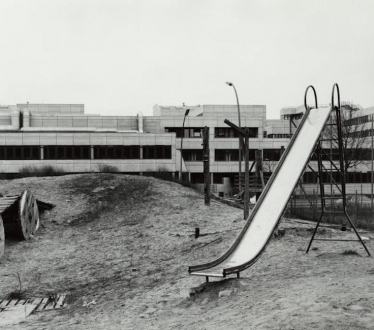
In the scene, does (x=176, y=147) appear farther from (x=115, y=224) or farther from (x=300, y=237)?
(x=300, y=237)

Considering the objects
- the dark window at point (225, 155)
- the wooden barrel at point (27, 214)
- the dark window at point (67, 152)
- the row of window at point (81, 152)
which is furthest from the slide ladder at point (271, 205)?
the dark window at point (225, 155)

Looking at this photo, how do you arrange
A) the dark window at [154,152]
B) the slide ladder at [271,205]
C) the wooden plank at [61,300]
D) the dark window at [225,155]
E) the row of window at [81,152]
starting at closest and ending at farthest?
the slide ladder at [271,205] → the wooden plank at [61,300] → the row of window at [81,152] → the dark window at [154,152] → the dark window at [225,155]

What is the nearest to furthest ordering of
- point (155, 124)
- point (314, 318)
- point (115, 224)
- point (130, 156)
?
point (314, 318)
point (115, 224)
point (130, 156)
point (155, 124)

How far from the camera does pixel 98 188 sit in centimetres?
2903

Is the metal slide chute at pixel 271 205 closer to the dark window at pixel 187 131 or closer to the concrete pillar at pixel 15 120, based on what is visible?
the dark window at pixel 187 131

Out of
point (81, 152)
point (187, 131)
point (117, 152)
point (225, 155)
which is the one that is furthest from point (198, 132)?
point (81, 152)

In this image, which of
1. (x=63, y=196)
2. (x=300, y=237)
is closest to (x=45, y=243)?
(x=63, y=196)

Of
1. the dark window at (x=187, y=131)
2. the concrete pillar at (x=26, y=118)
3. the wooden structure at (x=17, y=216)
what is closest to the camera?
the wooden structure at (x=17, y=216)

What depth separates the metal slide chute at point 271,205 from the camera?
12.4 m

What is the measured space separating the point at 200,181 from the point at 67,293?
4569 centimetres

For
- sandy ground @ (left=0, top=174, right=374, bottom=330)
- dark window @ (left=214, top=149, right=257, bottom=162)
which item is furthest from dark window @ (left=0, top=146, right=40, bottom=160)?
sandy ground @ (left=0, top=174, right=374, bottom=330)

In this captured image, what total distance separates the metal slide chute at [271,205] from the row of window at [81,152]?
38.2 meters

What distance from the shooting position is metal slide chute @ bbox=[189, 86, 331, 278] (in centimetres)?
1240

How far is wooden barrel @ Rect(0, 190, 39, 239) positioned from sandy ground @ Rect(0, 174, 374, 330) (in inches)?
20.1
